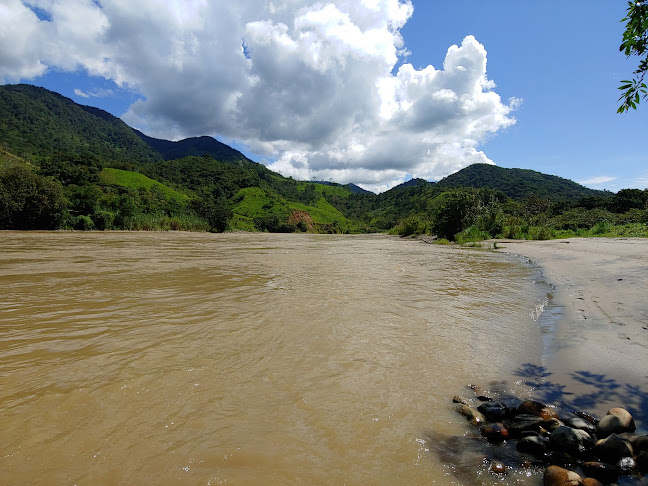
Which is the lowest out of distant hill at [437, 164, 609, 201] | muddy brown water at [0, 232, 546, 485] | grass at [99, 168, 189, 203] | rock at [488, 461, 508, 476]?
muddy brown water at [0, 232, 546, 485]

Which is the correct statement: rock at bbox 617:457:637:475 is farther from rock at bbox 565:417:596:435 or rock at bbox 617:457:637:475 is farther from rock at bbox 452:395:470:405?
rock at bbox 452:395:470:405

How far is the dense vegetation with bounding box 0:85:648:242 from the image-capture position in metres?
43.7

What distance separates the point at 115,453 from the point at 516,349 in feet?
19.4

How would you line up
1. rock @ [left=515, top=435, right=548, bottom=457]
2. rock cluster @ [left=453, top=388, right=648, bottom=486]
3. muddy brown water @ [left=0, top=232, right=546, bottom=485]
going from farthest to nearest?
rock @ [left=515, top=435, right=548, bottom=457]
muddy brown water @ [left=0, top=232, right=546, bottom=485]
rock cluster @ [left=453, top=388, right=648, bottom=486]

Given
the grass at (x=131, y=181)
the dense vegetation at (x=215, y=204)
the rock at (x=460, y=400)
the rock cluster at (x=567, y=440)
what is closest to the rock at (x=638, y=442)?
the rock cluster at (x=567, y=440)

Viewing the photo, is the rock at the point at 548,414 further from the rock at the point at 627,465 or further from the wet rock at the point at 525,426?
the rock at the point at 627,465

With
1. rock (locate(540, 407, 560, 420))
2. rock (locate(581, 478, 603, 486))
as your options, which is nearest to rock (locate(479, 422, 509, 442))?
rock (locate(540, 407, 560, 420))

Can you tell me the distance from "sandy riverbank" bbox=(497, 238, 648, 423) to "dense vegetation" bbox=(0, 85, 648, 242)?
104ft

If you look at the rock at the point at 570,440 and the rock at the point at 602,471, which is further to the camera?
the rock at the point at 570,440

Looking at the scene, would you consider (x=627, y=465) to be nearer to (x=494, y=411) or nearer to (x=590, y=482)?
(x=590, y=482)

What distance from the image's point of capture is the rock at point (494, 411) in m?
3.47

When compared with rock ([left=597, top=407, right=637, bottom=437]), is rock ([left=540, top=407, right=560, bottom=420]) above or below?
below

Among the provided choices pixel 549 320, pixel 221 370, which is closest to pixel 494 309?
pixel 549 320

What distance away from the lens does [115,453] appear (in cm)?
283
